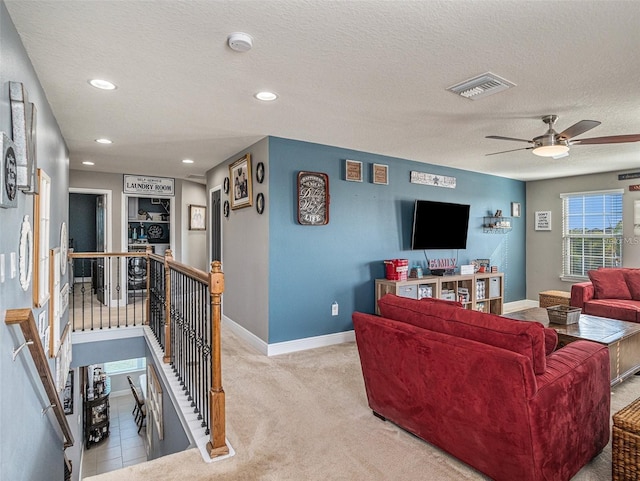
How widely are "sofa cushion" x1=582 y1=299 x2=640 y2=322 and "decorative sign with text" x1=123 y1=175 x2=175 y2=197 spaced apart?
22.4ft

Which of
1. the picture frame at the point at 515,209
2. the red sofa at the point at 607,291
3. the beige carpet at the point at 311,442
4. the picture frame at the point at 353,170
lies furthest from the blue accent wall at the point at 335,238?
the red sofa at the point at 607,291

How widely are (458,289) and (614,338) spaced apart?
8.06ft

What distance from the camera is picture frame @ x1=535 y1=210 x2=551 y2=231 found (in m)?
6.77

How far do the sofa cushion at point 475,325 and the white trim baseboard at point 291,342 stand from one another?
1.91 m

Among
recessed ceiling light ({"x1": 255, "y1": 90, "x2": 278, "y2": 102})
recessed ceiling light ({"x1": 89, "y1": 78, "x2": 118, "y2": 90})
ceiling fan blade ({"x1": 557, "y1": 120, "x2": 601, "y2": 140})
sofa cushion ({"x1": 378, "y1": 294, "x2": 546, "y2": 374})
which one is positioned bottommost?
sofa cushion ({"x1": 378, "y1": 294, "x2": 546, "y2": 374})

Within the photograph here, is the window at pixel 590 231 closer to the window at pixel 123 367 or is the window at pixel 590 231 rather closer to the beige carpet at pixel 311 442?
the beige carpet at pixel 311 442

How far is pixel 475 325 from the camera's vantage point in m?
1.97

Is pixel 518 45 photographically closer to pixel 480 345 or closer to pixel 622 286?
pixel 480 345

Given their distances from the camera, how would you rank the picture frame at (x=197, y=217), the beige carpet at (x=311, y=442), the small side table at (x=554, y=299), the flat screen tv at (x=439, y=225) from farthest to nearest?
the picture frame at (x=197, y=217), the small side table at (x=554, y=299), the flat screen tv at (x=439, y=225), the beige carpet at (x=311, y=442)

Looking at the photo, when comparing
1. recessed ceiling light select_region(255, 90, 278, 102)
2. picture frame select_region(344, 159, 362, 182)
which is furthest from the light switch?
picture frame select_region(344, 159, 362, 182)

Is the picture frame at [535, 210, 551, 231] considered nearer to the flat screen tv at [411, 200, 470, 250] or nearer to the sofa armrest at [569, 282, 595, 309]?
the sofa armrest at [569, 282, 595, 309]

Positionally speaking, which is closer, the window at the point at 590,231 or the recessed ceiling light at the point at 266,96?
the recessed ceiling light at the point at 266,96

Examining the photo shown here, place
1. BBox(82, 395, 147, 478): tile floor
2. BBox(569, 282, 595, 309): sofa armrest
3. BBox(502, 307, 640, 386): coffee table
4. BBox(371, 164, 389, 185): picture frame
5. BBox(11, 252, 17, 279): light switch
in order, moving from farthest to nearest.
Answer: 1. BBox(82, 395, 147, 478): tile floor
2. BBox(569, 282, 595, 309): sofa armrest
3. BBox(371, 164, 389, 185): picture frame
4. BBox(502, 307, 640, 386): coffee table
5. BBox(11, 252, 17, 279): light switch

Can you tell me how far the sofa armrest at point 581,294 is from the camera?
495 cm
